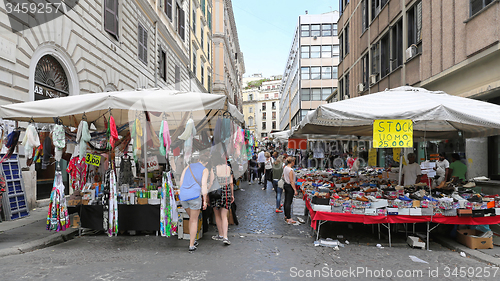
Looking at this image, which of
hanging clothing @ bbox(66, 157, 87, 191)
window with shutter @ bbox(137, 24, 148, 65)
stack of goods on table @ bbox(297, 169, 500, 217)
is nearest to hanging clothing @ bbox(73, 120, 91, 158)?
hanging clothing @ bbox(66, 157, 87, 191)

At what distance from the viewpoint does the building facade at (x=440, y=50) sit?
9.00 metres

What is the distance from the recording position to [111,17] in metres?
13.7

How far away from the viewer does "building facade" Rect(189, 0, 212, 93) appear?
1187 inches

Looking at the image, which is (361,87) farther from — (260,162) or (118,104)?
(118,104)

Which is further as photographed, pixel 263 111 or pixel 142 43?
pixel 263 111

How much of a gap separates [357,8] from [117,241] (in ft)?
67.6

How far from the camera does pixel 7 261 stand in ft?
17.4

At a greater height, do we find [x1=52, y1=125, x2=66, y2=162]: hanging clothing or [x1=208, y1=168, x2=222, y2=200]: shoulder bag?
[x1=52, y1=125, x2=66, y2=162]: hanging clothing

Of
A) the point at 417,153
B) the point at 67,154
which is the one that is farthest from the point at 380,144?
the point at 417,153

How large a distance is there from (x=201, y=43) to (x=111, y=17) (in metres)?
21.3

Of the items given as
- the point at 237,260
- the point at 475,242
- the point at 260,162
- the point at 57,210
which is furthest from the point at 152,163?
the point at 260,162

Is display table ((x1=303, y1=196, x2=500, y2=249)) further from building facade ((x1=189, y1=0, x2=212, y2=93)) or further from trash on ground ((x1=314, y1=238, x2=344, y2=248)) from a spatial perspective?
building facade ((x1=189, y1=0, x2=212, y2=93))

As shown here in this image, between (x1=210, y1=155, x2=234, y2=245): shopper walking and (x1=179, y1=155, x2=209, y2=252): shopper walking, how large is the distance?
0.38 meters

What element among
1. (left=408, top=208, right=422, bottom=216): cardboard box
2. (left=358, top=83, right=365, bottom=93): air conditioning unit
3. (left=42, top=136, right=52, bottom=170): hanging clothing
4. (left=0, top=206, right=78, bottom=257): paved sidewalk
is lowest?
(left=0, top=206, right=78, bottom=257): paved sidewalk
